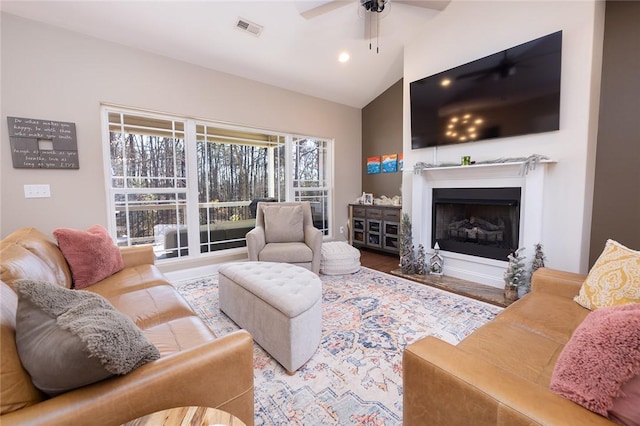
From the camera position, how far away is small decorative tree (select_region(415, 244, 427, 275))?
351 centimetres

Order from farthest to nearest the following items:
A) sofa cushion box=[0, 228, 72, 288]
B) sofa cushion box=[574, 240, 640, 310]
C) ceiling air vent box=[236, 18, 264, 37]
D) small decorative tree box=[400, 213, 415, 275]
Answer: small decorative tree box=[400, 213, 415, 275] < ceiling air vent box=[236, 18, 264, 37] < sofa cushion box=[574, 240, 640, 310] < sofa cushion box=[0, 228, 72, 288]

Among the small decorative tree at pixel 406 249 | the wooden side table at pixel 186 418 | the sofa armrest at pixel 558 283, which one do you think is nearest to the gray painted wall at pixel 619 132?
Result: the sofa armrest at pixel 558 283

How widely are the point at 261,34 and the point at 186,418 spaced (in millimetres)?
3498

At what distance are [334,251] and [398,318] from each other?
4.56 ft

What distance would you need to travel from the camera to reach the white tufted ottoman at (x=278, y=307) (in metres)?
1.69

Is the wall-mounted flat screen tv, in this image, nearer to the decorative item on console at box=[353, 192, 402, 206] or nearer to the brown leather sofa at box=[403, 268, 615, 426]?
the decorative item on console at box=[353, 192, 402, 206]

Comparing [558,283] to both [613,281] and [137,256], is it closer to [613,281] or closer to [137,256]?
[613,281]

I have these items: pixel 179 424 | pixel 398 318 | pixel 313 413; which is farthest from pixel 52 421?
pixel 398 318

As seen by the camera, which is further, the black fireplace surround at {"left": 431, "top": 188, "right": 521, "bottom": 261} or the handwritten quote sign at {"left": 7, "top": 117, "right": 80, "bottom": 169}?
the black fireplace surround at {"left": 431, "top": 188, "right": 521, "bottom": 261}

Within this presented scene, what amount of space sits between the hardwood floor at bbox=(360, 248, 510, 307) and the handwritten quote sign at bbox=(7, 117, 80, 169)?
363 centimetres

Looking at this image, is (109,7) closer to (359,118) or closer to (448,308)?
(359,118)

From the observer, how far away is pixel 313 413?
54.9 inches

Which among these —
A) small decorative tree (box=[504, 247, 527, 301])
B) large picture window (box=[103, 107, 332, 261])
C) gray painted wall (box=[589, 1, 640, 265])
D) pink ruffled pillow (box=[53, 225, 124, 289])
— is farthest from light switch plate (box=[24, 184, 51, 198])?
gray painted wall (box=[589, 1, 640, 265])

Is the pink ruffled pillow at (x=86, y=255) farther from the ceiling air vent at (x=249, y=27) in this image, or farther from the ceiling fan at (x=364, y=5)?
the ceiling fan at (x=364, y=5)
